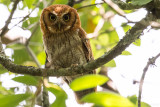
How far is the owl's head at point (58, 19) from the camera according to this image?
155 inches

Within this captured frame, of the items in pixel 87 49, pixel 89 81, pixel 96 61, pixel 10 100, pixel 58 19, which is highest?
pixel 58 19

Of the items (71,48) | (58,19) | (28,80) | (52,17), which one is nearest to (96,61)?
(28,80)

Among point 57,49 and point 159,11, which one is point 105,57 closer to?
point 159,11

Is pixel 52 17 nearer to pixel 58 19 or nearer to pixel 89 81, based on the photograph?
pixel 58 19

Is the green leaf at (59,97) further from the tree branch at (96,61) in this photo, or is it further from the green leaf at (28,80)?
the tree branch at (96,61)

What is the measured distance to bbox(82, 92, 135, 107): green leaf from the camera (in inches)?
43.3

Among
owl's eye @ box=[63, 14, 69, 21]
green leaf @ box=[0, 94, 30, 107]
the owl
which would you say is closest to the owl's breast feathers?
the owl

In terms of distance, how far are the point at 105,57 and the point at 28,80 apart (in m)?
1.06

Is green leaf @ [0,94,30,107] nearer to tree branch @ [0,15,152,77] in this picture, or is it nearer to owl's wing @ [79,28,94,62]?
tree branch @ [0,15,152,77]

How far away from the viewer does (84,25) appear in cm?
562

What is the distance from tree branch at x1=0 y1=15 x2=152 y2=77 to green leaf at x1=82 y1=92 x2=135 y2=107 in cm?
88

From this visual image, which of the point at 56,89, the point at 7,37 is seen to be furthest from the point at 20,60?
the point at 56,89

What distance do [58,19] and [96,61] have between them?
167 centimetres

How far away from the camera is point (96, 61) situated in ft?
8.32
